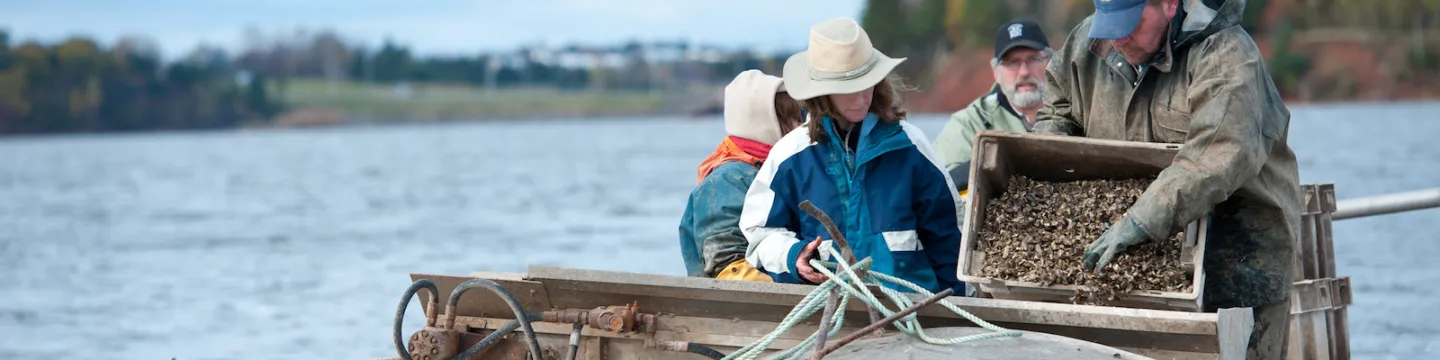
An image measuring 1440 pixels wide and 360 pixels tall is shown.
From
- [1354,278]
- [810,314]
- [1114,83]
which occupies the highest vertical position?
[1114,83]

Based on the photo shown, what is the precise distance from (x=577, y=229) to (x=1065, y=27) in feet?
201

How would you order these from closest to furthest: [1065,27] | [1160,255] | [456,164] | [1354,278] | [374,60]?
[1160,255] < [1354,278] < [456,164] < [1065,27] < [374,60]

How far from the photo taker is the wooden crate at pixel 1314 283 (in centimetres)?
675

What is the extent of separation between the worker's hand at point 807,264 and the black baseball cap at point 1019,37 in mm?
3435

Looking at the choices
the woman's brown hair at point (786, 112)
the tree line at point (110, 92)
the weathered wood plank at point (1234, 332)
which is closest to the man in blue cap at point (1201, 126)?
the weathered wood plank at point (1234, 332)

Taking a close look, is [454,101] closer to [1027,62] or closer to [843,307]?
[1027,62]

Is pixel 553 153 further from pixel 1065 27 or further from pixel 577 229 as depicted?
pixel 577 229

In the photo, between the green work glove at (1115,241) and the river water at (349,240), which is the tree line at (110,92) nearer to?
the river water at (349,240)

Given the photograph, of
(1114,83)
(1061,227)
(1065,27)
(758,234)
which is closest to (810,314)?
(758,234)

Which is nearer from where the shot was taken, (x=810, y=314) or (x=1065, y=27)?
(x=810, y=314)

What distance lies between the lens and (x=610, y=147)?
8231 cm

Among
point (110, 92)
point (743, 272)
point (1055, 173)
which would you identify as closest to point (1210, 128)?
point (1055, 173)

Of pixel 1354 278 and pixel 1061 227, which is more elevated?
pixel 1061 227

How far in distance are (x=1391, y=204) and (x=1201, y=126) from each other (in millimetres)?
3317
